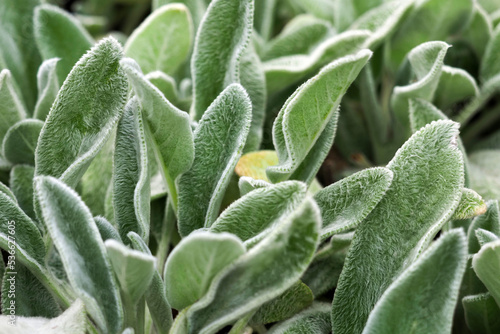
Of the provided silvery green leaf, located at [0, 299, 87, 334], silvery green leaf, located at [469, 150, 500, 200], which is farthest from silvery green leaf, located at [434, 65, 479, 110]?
silvery green leaf, located at [0, 299, 87, 334]

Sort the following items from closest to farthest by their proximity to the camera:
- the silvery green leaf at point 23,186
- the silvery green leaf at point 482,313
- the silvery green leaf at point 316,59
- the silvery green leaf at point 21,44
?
1. the silvery green leaf at point 482,313
2. the silvery green leaf at point 23,186
3. the silvery green leaf at point 316,59
4. the silvery green leaf at point 21,44

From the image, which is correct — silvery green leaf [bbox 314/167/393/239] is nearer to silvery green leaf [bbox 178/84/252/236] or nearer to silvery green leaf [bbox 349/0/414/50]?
silvery green leaf [bbox 178/84/252/236]

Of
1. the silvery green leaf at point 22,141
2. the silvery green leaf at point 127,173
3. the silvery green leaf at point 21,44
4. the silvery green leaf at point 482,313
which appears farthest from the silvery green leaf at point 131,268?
the silvery green leaf at point 21,44

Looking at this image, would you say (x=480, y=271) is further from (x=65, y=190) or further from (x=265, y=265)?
(x=65, y=190)

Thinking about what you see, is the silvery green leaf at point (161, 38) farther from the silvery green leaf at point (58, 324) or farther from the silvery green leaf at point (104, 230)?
the silvery green leaf at point (58, 324)

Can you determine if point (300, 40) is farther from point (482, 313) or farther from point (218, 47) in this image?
point (482, 313)

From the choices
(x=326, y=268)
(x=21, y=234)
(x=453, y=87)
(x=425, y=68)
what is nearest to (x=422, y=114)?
(x=425, y=68)
